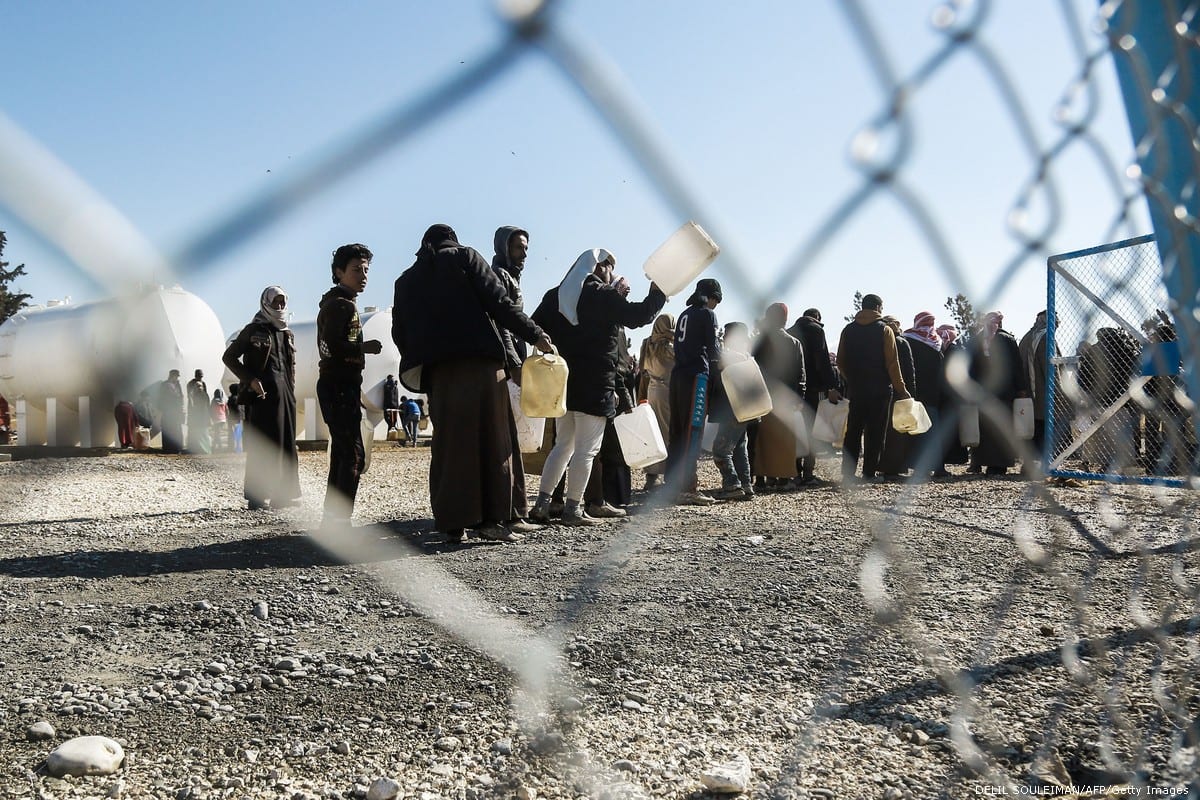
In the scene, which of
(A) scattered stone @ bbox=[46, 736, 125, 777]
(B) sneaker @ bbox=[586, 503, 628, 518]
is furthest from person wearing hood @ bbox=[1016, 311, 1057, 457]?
(A) scattered stone @ bbox=[46, 736, 125, 777]

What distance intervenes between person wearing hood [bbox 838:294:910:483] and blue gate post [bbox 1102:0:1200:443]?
611 centimetres

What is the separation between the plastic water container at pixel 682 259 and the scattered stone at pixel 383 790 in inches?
41.3

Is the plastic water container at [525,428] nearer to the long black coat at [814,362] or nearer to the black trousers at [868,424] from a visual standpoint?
the long black coat at [814,362]

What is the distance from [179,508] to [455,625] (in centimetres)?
438

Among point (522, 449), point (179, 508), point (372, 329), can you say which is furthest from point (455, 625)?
point (372, 329)

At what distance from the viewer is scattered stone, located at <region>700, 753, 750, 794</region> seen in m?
1.61

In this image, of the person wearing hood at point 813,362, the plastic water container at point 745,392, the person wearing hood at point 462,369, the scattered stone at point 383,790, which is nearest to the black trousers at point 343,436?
the person wearing hood at point 462,369

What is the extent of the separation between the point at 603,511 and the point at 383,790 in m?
3.59

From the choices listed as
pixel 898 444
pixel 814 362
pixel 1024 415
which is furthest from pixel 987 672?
pixel 1024 415

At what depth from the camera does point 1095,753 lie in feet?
5.68

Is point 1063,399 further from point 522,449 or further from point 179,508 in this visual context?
point 179,508

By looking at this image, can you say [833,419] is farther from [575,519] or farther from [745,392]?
[745,392]

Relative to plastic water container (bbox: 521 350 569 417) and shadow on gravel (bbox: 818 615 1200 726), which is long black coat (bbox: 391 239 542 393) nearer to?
plastic water container (bbox: 521 350 569 417)

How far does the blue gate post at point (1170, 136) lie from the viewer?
986mm
